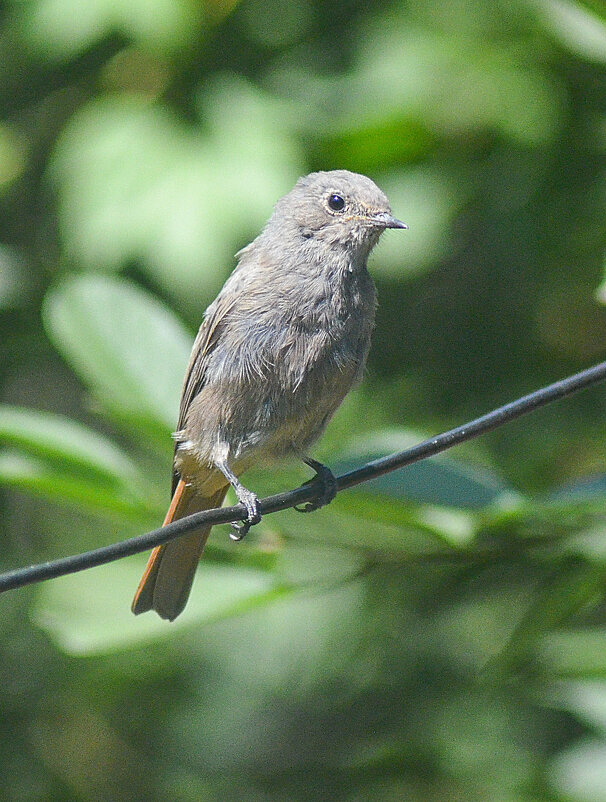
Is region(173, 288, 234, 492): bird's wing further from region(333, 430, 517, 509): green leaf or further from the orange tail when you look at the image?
region(333, 430, 517, 509): green leaf

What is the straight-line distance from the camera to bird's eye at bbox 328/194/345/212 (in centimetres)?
380

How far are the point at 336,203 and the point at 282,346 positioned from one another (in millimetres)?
677

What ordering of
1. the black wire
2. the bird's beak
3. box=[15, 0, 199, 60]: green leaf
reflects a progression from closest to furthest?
the black wire → the bird's beak → box=[15, 0, 199, 60]: green leaf

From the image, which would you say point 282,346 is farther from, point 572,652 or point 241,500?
point 572,652

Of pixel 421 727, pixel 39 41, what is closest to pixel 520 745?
pixel 421 727

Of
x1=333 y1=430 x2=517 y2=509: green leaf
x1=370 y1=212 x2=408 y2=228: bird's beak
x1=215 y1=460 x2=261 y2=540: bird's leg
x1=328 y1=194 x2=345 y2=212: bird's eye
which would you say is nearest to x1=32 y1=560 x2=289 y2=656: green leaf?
x1=215 y1=460 x2=261 y2=540: bird's leg

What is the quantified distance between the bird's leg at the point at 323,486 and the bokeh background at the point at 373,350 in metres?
0.12

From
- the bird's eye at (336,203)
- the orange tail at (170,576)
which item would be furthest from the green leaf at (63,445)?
the bird's eye at (336,203)

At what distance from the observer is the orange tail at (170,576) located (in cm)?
304

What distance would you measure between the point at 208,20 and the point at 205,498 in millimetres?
2127

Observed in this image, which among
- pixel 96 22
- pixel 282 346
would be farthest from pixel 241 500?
pixel 96 22

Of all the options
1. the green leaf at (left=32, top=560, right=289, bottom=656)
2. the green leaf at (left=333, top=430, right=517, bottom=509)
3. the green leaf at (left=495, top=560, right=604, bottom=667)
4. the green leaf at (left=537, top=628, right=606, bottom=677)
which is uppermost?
the green leaf at (left=333, top=430, right=517, bottom=509)

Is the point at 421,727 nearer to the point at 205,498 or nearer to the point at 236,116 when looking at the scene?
the point at 205,498

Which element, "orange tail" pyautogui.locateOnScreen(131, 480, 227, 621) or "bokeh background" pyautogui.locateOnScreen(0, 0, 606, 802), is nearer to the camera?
"orange tail" pyautogui.locateOnScreen(131, 480, 227, 621)
